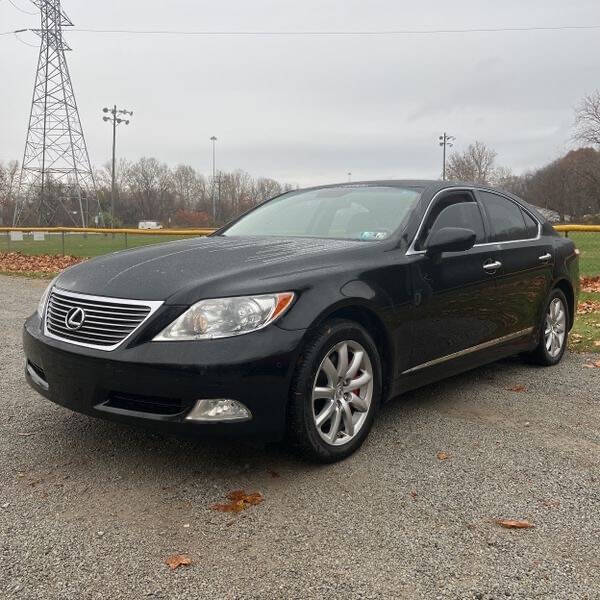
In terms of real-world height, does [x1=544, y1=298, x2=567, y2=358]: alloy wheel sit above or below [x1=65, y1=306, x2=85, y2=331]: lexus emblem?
below

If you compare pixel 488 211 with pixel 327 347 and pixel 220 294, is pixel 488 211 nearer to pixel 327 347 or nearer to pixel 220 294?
pixel 327 347

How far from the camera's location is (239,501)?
118 inches

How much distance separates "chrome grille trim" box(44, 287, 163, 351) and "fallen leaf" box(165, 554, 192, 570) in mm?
1034

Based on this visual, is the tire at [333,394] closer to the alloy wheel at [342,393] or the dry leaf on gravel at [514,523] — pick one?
the alloy wheel at [342,393]

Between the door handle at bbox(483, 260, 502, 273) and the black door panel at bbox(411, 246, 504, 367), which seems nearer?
the black door panel at bbox(411, 246, 504, 367)

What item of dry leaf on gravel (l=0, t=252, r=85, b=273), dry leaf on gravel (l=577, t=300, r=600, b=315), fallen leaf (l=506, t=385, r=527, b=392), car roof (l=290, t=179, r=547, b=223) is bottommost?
fallen leaf (l=506, t=385, r=527, b=392)

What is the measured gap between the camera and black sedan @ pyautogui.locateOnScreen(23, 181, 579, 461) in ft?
9.91

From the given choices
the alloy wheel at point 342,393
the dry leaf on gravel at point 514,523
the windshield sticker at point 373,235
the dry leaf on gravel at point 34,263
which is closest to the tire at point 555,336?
the windshield sticker at point 373,235

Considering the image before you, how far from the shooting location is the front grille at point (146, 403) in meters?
3.03

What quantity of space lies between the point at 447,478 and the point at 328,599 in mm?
1210

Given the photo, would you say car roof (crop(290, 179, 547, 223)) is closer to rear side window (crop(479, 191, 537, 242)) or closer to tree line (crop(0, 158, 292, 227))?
rear side window (crop(479, 191, 537, 242))

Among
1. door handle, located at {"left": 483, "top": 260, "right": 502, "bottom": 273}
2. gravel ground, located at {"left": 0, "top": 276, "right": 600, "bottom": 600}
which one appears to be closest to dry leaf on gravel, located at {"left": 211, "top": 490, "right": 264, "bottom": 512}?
gravel ground, located at {"left": 0, "top": 276, "right": 600, "bottom": 600}

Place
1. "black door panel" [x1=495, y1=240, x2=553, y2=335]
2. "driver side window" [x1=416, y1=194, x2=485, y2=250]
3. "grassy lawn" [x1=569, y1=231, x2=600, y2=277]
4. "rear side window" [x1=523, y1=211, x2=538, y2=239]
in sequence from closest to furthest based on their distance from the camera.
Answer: "driver side window" [x1=416, y1=194, x2=485, y2=250] → "black door panel" [x1=495, y1=240, x2=553, y2=335] → "rear side window" [x1=523, y1=211, x2=538, y2=239] → "grassy lawn" [x1=569, y1=231, x2=600, y2=277]

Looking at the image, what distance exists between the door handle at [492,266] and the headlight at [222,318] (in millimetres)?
1991
